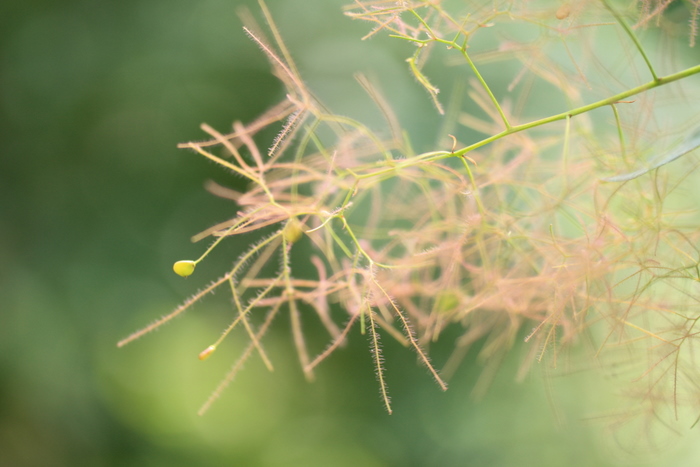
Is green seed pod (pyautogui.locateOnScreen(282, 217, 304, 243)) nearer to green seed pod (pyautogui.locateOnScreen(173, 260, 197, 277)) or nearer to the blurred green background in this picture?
green seed pod (pyautogui.locateOnScreen(173, 260, 197, 277))

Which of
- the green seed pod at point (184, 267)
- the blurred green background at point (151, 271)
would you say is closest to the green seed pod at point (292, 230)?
the green seed pod at point (184, 267)

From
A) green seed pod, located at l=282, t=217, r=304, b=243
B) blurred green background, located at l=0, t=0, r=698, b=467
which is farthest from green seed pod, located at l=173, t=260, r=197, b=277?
blurred green background, located at l=0, t=0, r=698, b=467

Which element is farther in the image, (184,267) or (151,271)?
(151,271)

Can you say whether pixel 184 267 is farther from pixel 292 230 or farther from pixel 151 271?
pixel 151 271

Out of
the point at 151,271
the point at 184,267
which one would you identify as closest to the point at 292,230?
the point at 184,267

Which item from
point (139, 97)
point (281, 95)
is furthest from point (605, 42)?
point (139, 97)

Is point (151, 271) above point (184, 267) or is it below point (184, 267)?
below
